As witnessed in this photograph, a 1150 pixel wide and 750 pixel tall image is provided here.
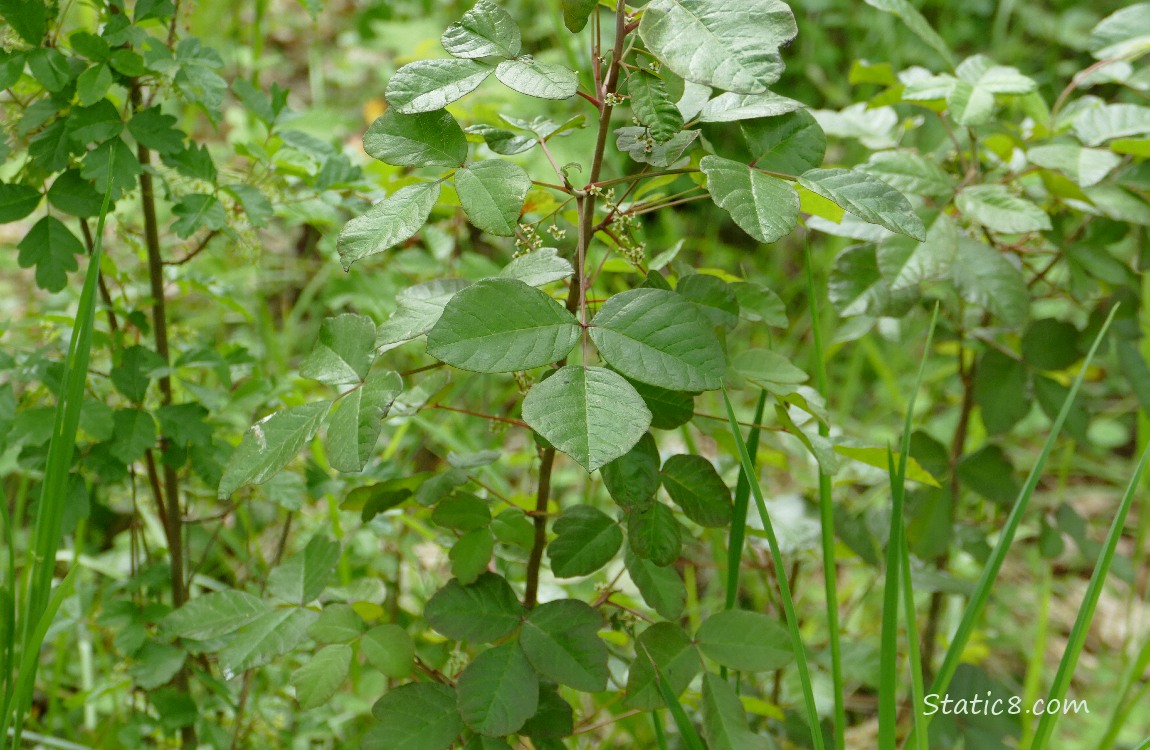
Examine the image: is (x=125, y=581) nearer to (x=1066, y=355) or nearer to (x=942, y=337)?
(x=942, y=337)

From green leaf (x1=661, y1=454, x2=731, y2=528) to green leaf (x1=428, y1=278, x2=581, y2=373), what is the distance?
199mm

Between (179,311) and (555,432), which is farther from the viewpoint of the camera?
(179,311)

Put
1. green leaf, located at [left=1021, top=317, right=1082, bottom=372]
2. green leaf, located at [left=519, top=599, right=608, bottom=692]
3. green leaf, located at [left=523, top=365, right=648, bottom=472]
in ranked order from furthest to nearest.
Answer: green leaf, located at [left=1021, top=317, right=1082, bottom=372]
green leaf, located at [left=519, top=599, right=608, bottom=692]
green leaf, located at [left=523, top=365, right=648, bottom=472]

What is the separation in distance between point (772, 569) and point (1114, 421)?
1685 millimetres

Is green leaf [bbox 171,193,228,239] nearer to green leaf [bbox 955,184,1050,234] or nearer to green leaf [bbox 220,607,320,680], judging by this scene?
green leaf [bbox 220,607,320,680]

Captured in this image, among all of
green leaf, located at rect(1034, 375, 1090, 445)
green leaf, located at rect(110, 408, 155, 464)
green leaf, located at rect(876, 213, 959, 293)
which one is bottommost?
green leaf, located at rect(1034, 375, 1090, 445)

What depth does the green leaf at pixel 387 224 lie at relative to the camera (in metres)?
0.78

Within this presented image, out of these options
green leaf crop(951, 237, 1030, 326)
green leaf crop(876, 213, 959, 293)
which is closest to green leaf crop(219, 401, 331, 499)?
green leaf crop(876, 213, 959, 293)

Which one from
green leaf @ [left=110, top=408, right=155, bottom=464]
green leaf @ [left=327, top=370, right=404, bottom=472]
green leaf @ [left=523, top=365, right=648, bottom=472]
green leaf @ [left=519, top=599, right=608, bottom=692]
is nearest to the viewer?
green leaf @ [left=523, top=365, right=648, bottom=472]

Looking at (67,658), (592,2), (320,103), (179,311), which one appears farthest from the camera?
(320,103)

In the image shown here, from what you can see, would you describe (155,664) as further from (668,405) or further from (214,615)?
(668,405)

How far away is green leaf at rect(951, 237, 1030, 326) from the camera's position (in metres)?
1.18

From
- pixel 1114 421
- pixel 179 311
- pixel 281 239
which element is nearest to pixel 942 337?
pixel 1114 421

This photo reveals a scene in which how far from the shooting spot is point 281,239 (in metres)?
3.03
